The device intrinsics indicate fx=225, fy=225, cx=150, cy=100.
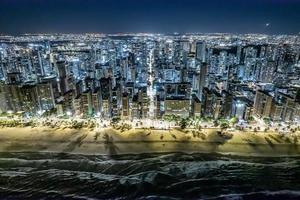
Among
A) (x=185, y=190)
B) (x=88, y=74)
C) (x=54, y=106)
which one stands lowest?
(x=185, y=190)

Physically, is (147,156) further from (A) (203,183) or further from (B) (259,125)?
(B) (259,125)

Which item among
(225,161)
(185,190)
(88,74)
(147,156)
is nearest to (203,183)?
(185,190)

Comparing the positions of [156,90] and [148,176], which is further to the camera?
[156,90]

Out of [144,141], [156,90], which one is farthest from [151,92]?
[144,141]

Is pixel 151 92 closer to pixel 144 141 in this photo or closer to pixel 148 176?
pixel 144 141

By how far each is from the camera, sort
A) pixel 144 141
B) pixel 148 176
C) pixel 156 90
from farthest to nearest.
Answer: pixel 156 90, pixel 144 141, pixel 148 176

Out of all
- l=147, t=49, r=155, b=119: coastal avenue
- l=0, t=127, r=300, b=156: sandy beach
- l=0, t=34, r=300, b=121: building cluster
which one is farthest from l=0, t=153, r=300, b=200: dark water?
l=147, t=49, r=155, b=119: coastal avenue
